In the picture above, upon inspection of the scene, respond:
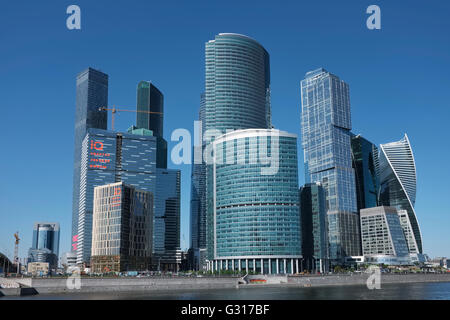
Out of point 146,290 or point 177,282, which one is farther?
point 177,282

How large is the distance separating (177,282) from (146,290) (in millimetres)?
16396
